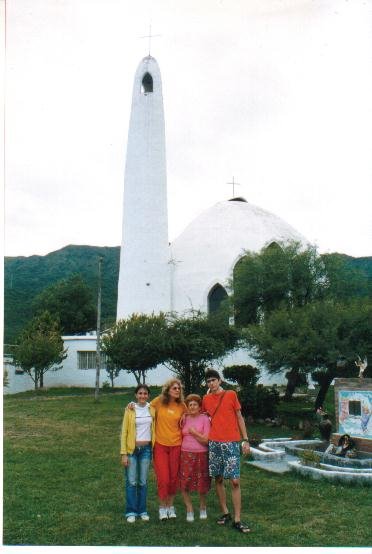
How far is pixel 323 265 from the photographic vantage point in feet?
58.7

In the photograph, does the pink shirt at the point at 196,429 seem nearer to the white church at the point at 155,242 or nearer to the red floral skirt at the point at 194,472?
the red floral skirt at the point at 194,472

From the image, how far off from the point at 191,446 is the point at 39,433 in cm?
704

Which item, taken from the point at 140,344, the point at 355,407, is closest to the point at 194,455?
the point at 355,407

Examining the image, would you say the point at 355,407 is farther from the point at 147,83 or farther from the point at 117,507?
the point at 147,83

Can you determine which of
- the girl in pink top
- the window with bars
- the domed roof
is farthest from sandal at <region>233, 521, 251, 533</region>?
the window with bars

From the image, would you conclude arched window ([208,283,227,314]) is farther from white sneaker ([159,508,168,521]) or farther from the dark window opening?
white sneaker ([159,508,168,521])

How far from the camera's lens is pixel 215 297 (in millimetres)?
24234

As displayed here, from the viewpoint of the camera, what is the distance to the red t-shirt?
5812 mm

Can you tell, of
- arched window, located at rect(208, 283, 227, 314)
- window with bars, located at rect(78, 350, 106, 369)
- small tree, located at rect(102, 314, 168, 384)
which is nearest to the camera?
small tree, located at rect(102, 314, 168, 384)

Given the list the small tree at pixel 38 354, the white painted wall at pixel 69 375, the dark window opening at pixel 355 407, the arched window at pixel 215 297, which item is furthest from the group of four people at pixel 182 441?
the white painted wall at pixel 69 375

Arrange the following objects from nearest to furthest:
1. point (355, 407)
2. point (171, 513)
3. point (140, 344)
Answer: point (171, 513), point (355, 407), point (140, 344)

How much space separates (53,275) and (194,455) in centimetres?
4874
